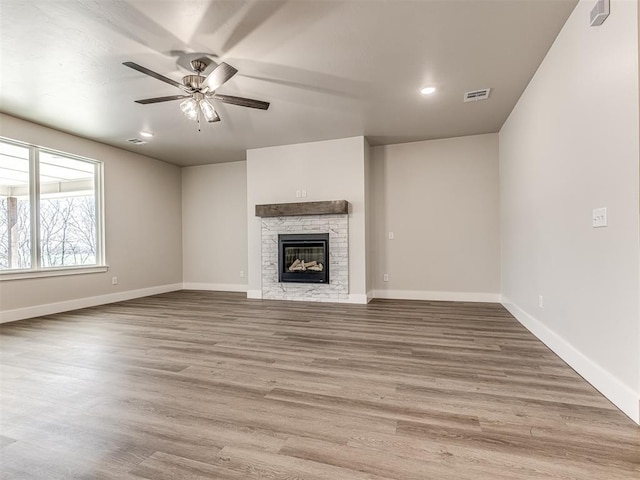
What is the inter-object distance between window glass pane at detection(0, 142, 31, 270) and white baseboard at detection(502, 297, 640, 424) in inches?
246

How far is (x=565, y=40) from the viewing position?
8.13 ft

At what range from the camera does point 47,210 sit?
4.63m

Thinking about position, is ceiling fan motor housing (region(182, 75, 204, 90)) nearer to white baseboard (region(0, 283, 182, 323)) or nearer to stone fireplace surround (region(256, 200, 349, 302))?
stone fireplace surround (region(256, 200, 349, 302))

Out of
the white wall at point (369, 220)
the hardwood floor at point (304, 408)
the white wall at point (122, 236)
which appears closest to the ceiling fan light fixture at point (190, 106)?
the hardwood floor at point (304, 408)

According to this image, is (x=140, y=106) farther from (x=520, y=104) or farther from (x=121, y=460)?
(x=520, y=104)

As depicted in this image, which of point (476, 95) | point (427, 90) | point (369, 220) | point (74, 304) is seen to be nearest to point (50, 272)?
point (74, 304)

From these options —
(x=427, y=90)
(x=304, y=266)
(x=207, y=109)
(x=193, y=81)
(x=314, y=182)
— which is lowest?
(x=304, y=266)

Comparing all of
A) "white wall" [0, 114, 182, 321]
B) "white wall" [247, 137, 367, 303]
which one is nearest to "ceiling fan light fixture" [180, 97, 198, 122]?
"white wall" [247, 137, 367, 303]

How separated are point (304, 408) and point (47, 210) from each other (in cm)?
496

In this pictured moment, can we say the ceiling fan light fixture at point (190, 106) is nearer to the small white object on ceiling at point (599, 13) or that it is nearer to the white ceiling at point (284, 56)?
the white ceiling at point (284, 56)

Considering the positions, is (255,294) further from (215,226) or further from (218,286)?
(215,226)

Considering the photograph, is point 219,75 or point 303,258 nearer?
point 219,75

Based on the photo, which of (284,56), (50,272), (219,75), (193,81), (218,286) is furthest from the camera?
(218,286)

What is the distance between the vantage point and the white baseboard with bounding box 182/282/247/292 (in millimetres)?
6465
